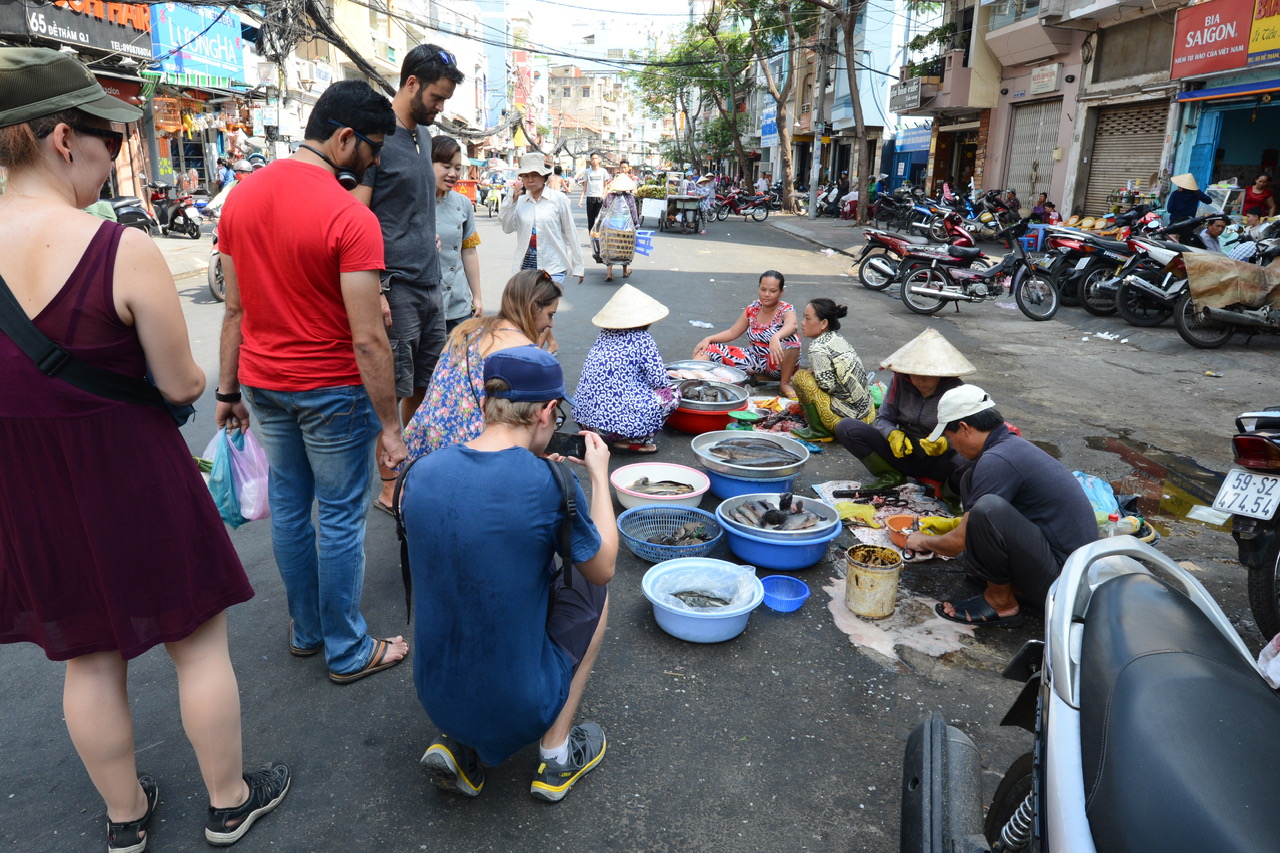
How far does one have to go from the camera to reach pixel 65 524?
6.11ft

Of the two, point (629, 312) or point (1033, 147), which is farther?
point (1033, 147)

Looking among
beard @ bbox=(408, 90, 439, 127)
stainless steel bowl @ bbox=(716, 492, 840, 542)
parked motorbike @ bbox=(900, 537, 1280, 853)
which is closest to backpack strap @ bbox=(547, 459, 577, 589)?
parked motorbike @ bbox=(900, 537, 1280, 853)

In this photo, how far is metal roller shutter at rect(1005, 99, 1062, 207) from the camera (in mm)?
18672

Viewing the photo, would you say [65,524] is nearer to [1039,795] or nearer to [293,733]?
[293,733]

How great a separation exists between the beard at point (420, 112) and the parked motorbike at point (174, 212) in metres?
14.6

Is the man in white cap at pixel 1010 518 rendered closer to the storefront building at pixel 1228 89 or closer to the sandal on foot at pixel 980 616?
the sandal on foot at pixel 980 616

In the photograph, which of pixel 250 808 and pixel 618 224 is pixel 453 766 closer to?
pixel 250 808

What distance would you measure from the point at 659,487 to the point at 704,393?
146 cm

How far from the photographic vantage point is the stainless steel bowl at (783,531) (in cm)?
380

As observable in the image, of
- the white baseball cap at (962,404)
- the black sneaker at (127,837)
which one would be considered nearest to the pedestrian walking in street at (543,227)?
the white baseball cap at (962,404)

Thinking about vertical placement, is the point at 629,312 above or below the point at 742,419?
above

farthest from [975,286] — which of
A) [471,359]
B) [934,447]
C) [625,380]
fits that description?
[471,359]

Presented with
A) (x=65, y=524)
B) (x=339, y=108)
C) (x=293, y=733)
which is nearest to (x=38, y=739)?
(x=293, y=733)

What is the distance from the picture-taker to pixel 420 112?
3.63 metres
